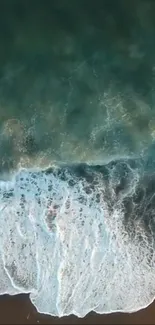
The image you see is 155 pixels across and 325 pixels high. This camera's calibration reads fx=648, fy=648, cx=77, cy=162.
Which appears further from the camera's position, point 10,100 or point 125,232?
point 125,232

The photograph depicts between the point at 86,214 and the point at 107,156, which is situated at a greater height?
the point at 107,156

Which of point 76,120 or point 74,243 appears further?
point 74,243

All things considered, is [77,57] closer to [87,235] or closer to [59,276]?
[87,235]

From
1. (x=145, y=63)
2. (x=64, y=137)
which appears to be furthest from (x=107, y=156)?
(x=145, y=63)

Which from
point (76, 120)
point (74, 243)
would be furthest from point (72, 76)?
point (74, 243)

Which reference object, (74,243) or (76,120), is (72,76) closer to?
(76,120)

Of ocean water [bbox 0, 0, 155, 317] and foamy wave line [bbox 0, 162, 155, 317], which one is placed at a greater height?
ocean water [bbox 0, 0, 155, 317]
